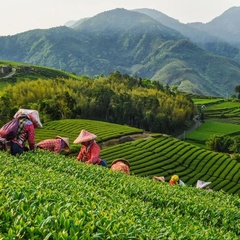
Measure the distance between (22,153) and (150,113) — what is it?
78586mm

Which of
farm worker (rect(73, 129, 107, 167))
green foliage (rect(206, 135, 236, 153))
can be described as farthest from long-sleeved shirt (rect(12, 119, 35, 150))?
green foliage (rect(206, 135, 236, 153))

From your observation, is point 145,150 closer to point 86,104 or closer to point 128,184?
point 86,104

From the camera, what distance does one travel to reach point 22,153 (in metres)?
12.2

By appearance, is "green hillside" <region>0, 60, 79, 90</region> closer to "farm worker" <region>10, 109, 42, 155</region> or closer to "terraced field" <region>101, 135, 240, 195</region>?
"terraced field" <region>101, 135, 240, 195</region>

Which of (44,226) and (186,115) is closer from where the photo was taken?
(44,226)

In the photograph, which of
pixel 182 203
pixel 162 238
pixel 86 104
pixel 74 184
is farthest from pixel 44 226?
pixel 86 104

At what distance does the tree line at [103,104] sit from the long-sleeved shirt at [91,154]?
60.2 meters

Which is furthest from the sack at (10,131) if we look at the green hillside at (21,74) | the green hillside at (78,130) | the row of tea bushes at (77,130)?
the green hillside at (21,74)

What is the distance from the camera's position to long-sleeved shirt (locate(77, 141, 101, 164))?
13.9 m

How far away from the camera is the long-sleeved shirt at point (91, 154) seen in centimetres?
1392

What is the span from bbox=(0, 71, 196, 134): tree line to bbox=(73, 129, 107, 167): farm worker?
198ft

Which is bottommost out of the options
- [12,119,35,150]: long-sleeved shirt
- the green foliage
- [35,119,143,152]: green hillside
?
the green foliage

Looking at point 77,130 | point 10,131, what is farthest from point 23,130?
point 77,130

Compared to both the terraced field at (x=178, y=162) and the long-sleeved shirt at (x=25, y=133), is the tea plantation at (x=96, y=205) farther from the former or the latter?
the terraced field at (x=178, y=162)
